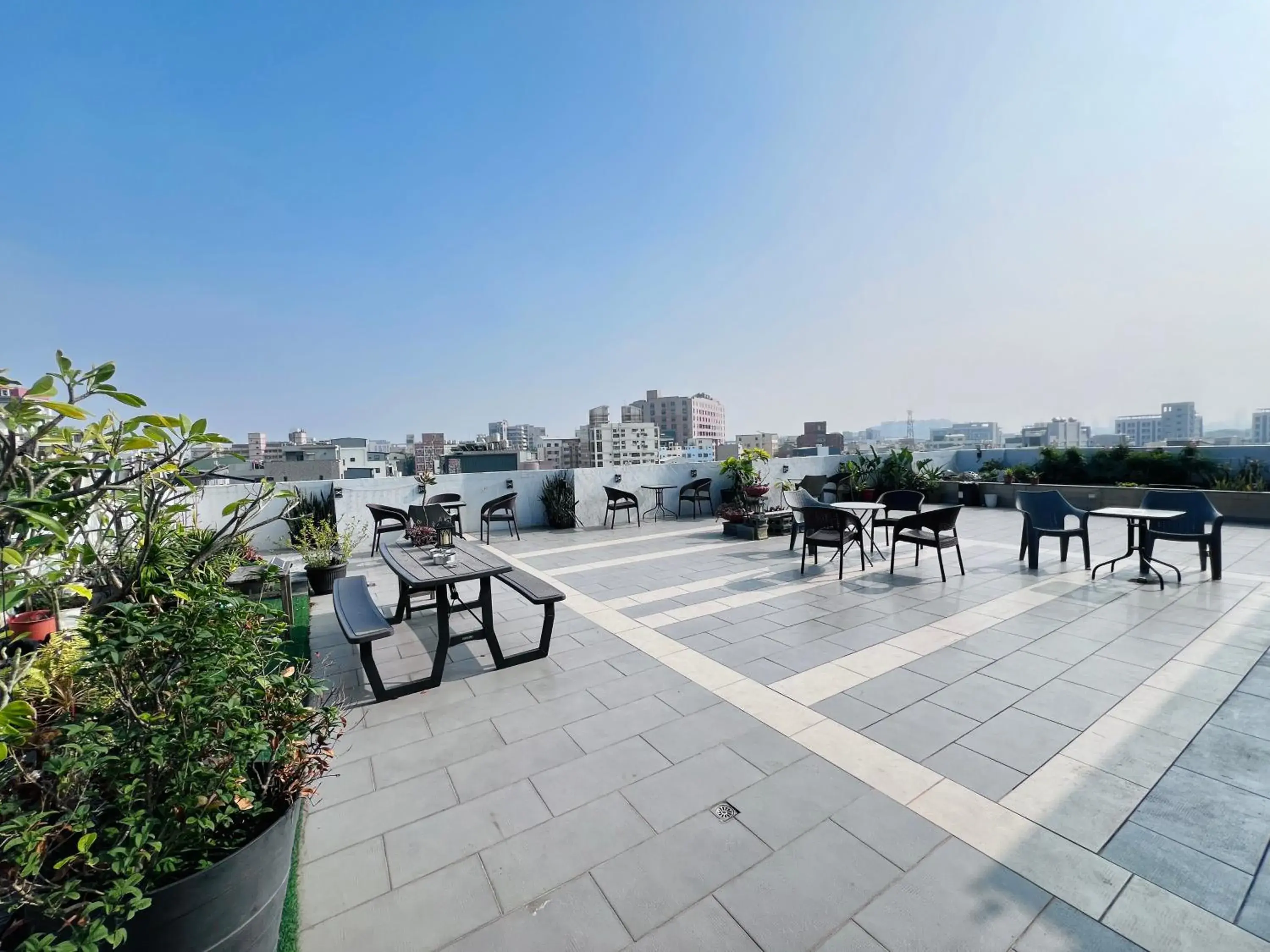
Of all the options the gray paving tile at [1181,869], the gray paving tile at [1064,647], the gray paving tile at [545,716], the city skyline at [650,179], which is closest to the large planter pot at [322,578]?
the city skyline at [650,179]

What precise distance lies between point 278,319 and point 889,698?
13824mm

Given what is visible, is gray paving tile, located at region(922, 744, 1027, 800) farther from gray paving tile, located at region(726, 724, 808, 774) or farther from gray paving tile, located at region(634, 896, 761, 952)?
gray paving tile, located at region(634, 896, 761, 952)

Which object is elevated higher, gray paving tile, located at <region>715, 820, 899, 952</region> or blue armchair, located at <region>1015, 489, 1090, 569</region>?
blue armchair, located at <region>1015, 489, 1090, 569</region>

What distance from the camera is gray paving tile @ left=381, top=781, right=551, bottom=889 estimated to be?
1.77 meters

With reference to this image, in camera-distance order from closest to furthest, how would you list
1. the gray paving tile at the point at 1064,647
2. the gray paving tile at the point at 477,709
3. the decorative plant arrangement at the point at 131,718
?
the decorative plant arrangement at the point at 131,718 < the gray paving tile at the point at 477,709 < the gray paving tile at the point at 1064,647

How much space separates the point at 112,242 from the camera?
7434mm

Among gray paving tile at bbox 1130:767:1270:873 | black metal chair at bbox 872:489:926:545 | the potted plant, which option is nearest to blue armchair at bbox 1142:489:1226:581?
black metal chair at bbox 872:489:926:545

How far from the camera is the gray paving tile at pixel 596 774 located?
2094 mm

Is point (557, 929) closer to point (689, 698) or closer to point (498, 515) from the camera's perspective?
point (689, 698)

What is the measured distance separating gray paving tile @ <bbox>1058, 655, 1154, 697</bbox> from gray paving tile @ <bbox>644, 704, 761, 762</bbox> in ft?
6.52

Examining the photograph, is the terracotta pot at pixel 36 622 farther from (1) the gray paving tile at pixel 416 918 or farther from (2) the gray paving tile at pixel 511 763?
(1) the gray paving tile at pixel 416 918

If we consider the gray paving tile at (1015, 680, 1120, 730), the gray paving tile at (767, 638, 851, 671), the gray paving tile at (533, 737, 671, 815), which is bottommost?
the gray paving tile at (1015, 680, 1120, 730)

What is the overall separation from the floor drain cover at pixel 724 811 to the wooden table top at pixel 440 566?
75.4 inches

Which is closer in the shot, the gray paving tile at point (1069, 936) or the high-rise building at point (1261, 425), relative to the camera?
the gray paving tile at point (1069, 936)
